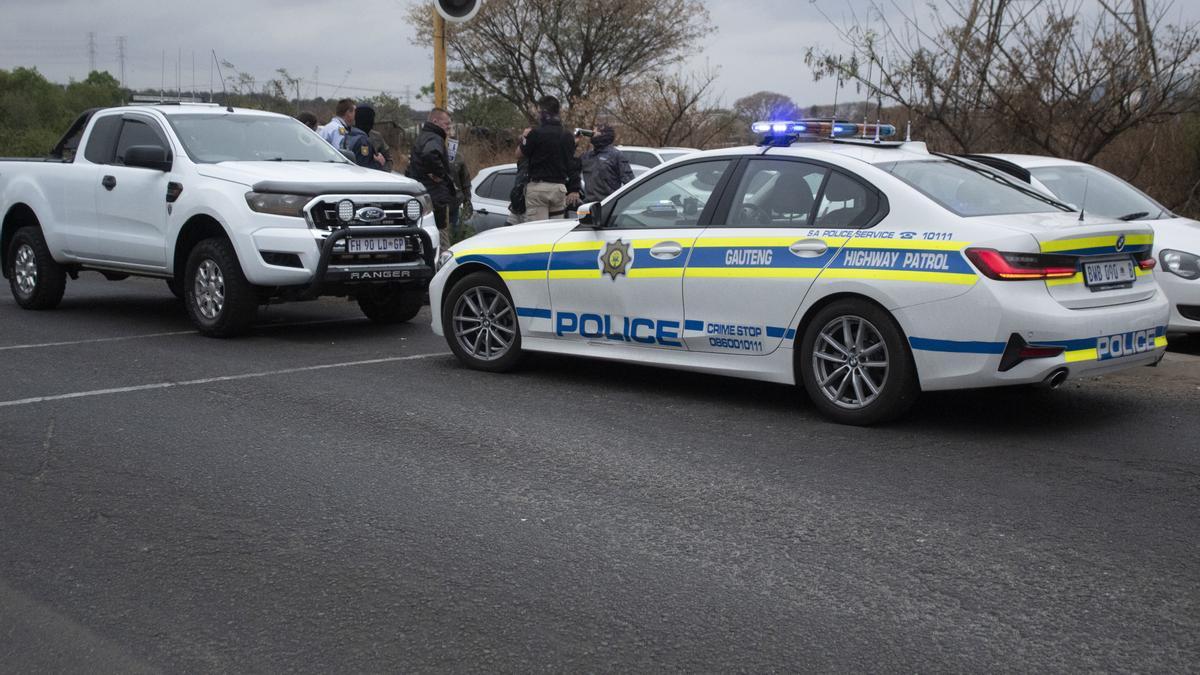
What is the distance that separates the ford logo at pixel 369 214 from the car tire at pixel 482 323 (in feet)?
5.23

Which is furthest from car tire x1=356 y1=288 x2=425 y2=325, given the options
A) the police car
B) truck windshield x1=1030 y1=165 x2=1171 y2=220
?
truck windshield x1=1030 y1=165 x2=1171 y2=220

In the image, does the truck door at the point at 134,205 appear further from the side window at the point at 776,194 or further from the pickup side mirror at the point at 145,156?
the side window at the point at 776,194

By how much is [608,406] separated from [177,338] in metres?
4.56

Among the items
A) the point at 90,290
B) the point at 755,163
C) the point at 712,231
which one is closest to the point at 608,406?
the point at 712,231

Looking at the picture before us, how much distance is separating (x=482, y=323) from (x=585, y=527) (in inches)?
155

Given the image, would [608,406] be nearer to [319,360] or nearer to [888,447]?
[888,447]

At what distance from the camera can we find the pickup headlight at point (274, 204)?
33.1ft

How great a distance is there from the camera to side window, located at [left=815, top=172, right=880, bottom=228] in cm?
708

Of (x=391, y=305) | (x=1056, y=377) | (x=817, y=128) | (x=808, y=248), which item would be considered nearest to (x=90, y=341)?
(x=391, y=305)

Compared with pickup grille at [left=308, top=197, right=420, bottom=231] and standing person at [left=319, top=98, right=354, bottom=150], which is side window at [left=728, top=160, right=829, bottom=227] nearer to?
pickup grille at [left=308, top=197, right=420, bottom=231]

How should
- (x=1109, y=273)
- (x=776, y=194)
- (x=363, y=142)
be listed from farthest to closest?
(x=363, y=142), (x=776, y=194), (x=1109, y=273)

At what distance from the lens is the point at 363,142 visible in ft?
46.6

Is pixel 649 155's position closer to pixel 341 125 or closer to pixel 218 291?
pixel 341 125

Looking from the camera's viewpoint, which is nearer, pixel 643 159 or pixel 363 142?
pixel 363 142
